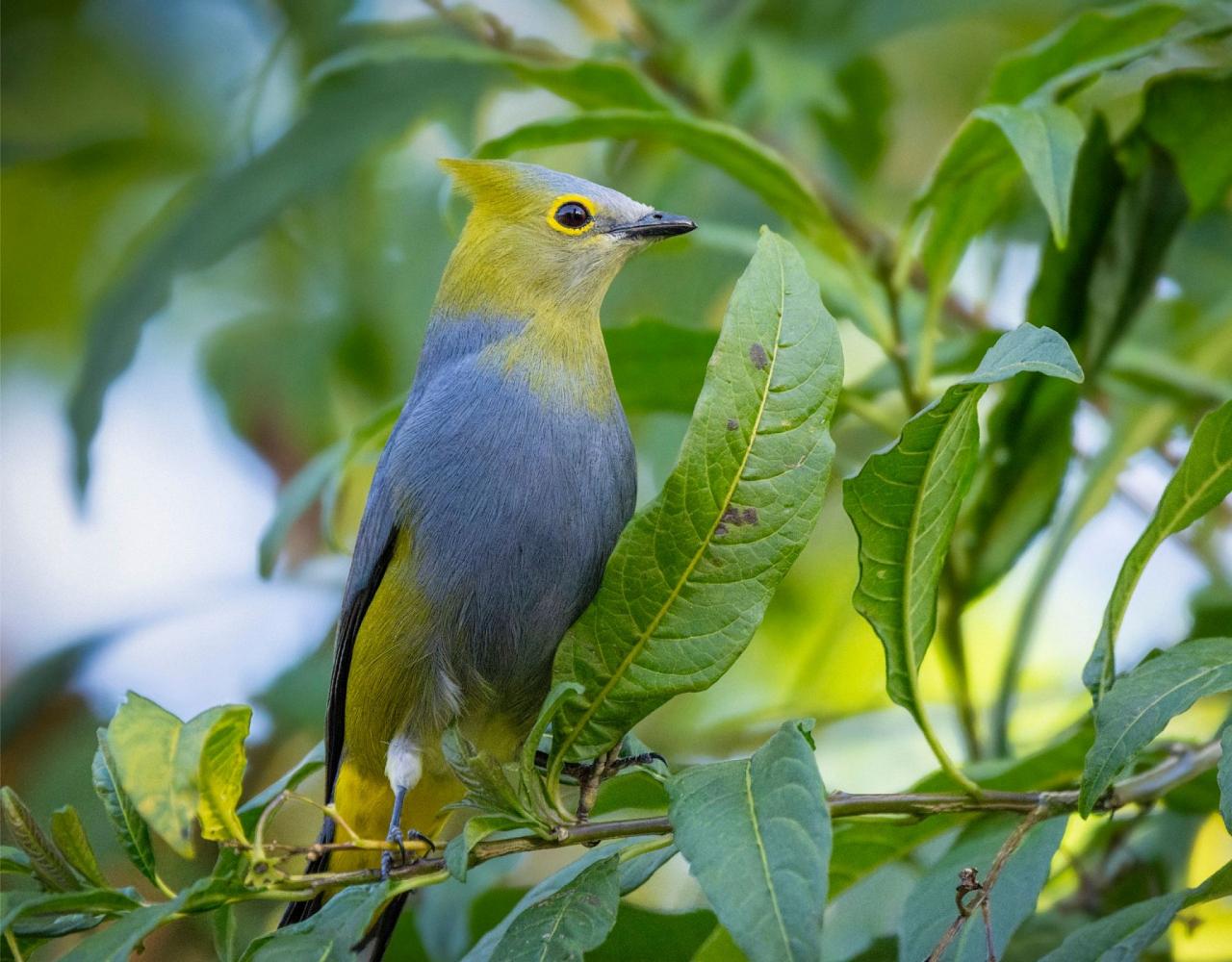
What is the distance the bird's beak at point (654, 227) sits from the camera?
352cm

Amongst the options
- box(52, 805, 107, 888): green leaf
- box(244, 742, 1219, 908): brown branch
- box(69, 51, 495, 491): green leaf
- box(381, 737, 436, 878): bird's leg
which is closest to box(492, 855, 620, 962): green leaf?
box(244, 742, 1219, 908): brown branch

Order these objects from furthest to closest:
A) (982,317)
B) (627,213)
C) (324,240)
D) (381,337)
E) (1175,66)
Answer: (324,240)
(381,337)
(982,317)
(627,213)
(1175,66)

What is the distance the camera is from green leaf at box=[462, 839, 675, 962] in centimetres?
234

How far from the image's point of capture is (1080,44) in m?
3.22

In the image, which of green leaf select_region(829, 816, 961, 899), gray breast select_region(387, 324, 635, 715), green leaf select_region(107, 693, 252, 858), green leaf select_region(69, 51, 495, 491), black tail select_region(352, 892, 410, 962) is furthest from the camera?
green leaf select_region(69, 51, 495, 491)

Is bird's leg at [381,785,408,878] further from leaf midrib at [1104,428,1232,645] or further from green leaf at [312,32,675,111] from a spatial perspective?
green leaf at [312,32,675,111]

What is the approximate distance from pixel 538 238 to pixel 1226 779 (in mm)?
2324

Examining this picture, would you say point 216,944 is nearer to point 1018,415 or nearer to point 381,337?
point 1018,415

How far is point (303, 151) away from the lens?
4.71 meters

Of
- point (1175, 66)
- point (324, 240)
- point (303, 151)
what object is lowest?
point (324, 240)

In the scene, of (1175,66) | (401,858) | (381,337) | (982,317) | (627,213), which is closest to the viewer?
(401,858)

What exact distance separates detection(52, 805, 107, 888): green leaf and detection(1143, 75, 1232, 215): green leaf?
9.27 ft

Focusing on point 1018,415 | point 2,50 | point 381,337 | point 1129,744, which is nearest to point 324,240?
point 381,337

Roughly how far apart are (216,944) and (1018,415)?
91.7 inches
